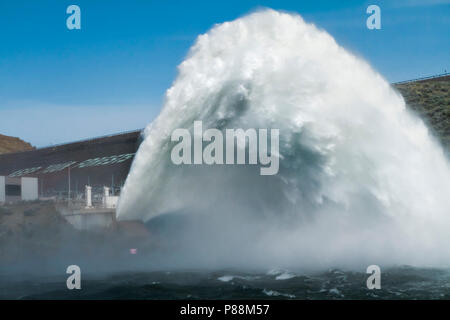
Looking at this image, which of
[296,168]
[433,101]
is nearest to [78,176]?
[296,168]

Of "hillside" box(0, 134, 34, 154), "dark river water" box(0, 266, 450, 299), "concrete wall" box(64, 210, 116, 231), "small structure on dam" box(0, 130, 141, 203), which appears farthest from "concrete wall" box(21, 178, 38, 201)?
"hillside" box(0, 134, 34, 154)

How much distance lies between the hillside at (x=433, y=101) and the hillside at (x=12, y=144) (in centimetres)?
11496

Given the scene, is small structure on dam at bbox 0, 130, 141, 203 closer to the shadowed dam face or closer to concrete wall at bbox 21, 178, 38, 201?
concrete wall at bbox 21, 178, 38, 201

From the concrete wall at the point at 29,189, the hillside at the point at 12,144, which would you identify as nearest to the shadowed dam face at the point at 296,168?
the concrete wall at the point at 29,189

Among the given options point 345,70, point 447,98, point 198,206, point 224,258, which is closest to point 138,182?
point 198,206

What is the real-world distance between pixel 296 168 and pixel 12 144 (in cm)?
14478

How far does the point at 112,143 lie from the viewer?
68.4 metres

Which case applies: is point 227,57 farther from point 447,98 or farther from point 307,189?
point 447,98

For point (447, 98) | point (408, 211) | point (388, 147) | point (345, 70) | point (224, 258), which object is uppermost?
point (447, 98)

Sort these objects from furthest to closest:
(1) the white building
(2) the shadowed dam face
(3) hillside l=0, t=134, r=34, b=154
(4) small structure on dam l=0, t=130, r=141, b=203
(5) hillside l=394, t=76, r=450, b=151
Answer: (3) hillside l=0, t=134, r=34, b=154
(4) small structure on dam l=0, t=130, r=141, b=203
(5) hillside l=394, t=76, r=450, b=151
(1) the white building
(2) the shadowed dam face

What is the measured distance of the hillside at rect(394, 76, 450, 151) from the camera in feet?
178

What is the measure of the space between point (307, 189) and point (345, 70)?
782 cm

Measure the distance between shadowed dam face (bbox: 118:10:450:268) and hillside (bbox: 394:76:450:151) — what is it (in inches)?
862

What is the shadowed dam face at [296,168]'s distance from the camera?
25984mm
